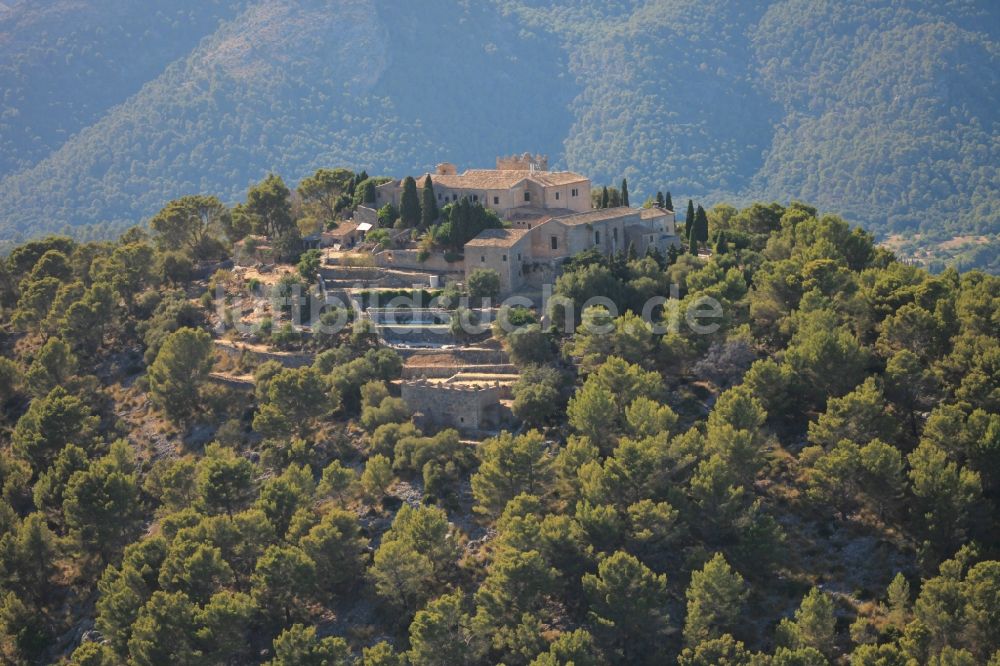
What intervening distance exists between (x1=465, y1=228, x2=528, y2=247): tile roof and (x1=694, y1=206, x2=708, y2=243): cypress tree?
11.7m

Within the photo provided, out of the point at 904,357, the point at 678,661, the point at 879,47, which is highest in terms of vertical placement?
the point at 879,47

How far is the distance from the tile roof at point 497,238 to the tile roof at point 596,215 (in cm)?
255

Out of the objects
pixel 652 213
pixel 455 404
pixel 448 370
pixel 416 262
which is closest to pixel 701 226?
pixel 652 213

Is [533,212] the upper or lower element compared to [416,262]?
upper

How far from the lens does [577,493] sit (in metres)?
56.8

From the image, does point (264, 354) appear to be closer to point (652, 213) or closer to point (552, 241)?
point (552, 241)

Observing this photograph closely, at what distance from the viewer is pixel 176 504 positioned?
62.1 meters

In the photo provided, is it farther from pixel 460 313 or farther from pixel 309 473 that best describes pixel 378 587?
pixel 460 313

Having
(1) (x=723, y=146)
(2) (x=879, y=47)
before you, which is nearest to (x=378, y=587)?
(1) (x=723, y=146)

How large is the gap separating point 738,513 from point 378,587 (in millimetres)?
15346

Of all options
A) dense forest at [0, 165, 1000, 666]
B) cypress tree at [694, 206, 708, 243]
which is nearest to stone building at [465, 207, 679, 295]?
dense forest at [0, 165, 1000, 666]

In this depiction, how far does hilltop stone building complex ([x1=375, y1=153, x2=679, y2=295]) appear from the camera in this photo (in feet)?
237

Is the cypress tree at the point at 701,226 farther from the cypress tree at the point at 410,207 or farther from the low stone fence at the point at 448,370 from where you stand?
the low stone fence at the point at 448,370

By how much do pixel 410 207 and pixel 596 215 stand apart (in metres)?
11.8
